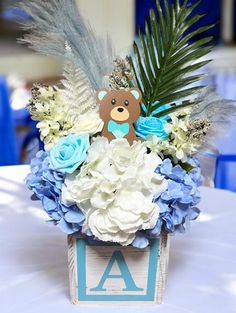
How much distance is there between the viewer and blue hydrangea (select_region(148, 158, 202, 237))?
111 cm

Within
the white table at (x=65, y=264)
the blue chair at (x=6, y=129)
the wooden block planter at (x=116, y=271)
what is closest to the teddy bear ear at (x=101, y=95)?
the wooden block planter at (x=116, y=271)

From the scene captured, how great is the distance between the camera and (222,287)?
4.27 ft

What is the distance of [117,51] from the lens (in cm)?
126

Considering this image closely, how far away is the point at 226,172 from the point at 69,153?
1.44 m

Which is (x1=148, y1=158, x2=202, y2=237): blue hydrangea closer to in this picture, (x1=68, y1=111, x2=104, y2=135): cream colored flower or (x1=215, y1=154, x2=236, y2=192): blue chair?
(x1=68, y1=111, x2=104, y2=135): cream colored flower

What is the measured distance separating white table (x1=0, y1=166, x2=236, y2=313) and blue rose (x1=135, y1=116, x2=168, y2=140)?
32cm

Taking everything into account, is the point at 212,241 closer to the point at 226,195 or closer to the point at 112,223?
the point at 226,195

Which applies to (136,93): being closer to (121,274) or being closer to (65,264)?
(121,274)

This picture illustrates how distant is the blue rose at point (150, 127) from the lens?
1.13 m

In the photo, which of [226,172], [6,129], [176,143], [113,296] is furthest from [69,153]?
[6,129]

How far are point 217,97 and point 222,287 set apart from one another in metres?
0.37

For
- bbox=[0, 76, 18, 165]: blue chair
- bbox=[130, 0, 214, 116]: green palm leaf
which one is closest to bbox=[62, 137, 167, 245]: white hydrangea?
bbox=[130, 0, 214, 116]: green palm leaf

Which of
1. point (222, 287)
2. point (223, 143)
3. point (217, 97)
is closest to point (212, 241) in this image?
point (222, 287)

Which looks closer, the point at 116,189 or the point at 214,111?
the point at 116,189
